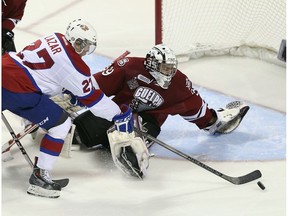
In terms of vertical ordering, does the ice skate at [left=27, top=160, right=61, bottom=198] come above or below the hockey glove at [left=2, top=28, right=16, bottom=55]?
below

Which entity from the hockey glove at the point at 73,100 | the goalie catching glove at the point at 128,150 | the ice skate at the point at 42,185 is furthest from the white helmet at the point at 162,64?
the ice skate at the point at 42,185

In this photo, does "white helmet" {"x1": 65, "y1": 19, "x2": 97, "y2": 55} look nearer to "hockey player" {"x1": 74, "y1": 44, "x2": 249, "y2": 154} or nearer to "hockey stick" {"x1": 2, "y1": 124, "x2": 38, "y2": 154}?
"hockey player" {"x1": 74, "y1": 44, "x2": 249, "y2": 154}

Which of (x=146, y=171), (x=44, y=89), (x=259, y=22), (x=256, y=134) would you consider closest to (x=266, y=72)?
(x=259, y=22)

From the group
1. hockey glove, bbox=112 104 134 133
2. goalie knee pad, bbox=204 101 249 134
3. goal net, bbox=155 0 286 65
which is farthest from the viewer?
goal net, bbox=155 0 286 65

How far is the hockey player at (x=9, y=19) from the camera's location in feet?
12.7

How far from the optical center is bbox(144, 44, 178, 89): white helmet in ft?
11.2

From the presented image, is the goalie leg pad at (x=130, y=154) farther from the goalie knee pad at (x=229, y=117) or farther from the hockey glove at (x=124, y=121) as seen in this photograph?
the goalie knee pad at (x=229, y=117)

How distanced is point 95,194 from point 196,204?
1.40ft

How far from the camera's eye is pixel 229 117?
12.6ft

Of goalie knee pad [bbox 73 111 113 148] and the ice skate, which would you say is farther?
goalie knee pad [bbox 73 111 113 148]

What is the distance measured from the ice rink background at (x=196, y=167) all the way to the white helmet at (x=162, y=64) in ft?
1.27

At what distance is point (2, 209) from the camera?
3.12 metres

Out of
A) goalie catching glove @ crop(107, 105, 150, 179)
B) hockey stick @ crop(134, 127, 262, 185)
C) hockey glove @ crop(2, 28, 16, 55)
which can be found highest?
hockey glove @ crop(2, 28, 16, 55)

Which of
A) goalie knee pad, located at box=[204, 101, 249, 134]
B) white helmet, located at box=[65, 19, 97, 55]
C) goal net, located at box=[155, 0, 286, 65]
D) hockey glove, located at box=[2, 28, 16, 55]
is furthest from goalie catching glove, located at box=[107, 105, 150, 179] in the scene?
goal net, located at box=[155, 0, 286, 65]
